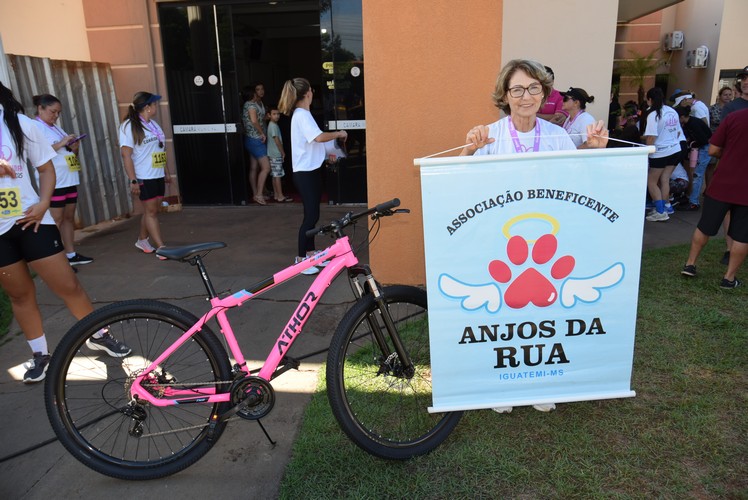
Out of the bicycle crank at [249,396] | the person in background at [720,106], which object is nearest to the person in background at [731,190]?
the bicycle crank at [249,396]

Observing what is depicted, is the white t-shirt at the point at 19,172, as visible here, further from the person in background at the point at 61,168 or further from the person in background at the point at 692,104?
the person in background at the point at 692,104

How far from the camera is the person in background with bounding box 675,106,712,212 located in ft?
25.7

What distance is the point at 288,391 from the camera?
3.38 m

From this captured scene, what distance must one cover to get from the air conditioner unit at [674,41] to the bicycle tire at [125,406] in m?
14.9

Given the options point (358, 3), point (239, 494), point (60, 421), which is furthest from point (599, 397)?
point (358, 3)

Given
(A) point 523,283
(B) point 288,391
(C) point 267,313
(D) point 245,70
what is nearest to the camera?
(A) point 523,283

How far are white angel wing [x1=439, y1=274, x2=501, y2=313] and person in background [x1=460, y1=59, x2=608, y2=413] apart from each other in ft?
1.94

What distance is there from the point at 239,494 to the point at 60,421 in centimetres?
92

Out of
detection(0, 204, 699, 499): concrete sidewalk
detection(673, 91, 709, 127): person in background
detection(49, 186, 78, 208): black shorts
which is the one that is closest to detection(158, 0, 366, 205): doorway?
detection(0, 204, 699, 499): concrete sidewalk

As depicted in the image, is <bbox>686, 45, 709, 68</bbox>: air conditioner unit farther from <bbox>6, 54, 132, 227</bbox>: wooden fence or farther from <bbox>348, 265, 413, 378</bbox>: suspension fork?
<bbox>348, 265, 413, 378</bbox>: suspension fork

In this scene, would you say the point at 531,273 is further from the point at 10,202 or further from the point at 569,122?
the point at 569,122

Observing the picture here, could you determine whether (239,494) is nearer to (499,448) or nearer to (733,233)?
(499,448)

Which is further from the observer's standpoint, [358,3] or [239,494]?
[358,3]

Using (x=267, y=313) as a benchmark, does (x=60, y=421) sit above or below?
above
